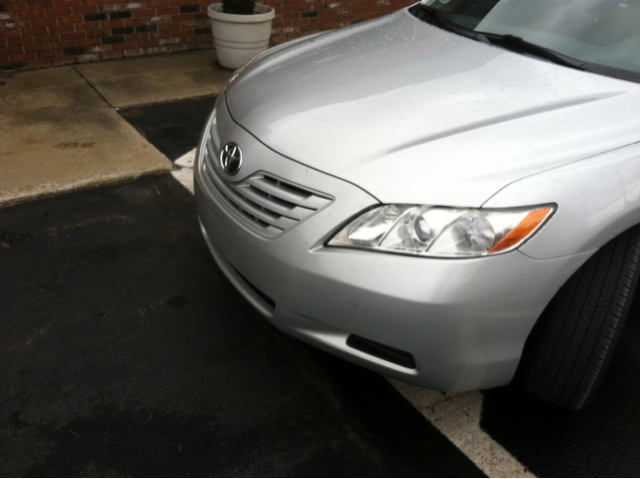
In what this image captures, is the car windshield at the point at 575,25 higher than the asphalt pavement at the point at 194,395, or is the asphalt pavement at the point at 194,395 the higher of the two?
the car windshield at the point at 575,25

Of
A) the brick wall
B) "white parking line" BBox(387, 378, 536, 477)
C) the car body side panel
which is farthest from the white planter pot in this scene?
the car body side panel

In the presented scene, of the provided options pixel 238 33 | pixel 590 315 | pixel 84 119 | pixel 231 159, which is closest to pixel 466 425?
pixel 590 315

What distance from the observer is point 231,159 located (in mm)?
2232

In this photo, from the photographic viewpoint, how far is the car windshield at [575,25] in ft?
7.86

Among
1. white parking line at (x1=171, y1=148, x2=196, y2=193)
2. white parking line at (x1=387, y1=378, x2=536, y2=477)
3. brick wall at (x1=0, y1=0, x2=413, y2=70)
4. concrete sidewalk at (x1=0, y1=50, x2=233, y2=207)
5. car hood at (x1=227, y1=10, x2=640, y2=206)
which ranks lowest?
white parking line at (x1=387, y1=378, x2=536, y2=477)

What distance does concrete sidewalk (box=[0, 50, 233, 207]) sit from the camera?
151 inches

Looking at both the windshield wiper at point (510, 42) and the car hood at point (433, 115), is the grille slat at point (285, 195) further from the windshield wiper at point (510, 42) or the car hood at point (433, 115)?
the windshield wiper at point (510, 42)

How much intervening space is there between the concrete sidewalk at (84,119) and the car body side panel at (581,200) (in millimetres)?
2793

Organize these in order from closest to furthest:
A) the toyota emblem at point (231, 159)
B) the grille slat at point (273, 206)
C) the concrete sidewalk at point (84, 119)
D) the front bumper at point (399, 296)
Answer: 1. the front bumper at point (399, 296)
2. the grille slat at point (273, 206)
3. the toyota emblem at point (231, 159)
4. the concrete sidewalk at point (84, 119)

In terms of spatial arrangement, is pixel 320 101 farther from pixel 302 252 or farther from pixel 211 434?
pixel 211 434

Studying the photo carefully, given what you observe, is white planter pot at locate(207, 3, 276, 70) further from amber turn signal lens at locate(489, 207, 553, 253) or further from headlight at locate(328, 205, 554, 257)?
amber turn signal lens at locate(489, 207, 553, 253)

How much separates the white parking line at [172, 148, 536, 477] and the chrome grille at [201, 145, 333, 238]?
862 millimetres

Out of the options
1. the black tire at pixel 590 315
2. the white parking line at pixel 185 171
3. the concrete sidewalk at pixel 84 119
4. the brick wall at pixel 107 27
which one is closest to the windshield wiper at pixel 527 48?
the black tire at pixel 590 315

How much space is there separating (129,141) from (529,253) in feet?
11.1
